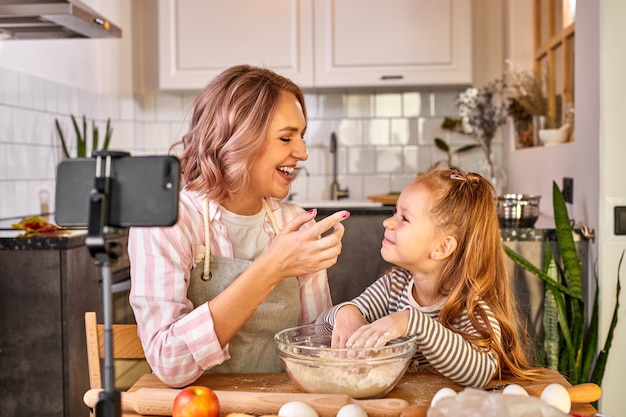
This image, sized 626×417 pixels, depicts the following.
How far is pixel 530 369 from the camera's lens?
5.05 feet

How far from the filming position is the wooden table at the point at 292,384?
1.41m

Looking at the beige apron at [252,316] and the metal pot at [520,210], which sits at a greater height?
the metal pot at [520,210]

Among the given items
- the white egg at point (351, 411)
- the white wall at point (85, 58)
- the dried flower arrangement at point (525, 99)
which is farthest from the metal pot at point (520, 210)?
the white wall at point (85, 58)

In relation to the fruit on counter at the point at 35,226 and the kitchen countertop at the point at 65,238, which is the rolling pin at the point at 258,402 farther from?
the fruit on counter at the point at 35,226

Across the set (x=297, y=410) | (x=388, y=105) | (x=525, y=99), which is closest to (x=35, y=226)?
(x=297, y=410)

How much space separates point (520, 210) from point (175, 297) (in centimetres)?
168

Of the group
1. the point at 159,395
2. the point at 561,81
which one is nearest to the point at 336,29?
the point at 561,81

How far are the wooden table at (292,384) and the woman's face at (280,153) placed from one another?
46 cm

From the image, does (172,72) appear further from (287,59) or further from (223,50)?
(287,59)

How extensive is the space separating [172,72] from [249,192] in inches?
111

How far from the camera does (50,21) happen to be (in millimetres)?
3029

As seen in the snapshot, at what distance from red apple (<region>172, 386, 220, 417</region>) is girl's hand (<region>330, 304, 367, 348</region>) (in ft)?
1.34

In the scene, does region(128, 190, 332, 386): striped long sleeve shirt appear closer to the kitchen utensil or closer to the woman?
the woman

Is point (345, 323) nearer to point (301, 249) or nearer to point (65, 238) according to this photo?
point (301, 249)
